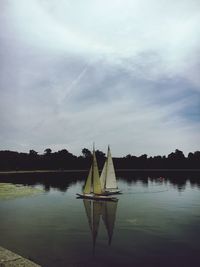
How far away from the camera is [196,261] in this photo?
25.0 m

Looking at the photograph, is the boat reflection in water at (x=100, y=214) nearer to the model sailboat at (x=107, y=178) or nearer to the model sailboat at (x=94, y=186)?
the model sailboat at (x=94, y=186)

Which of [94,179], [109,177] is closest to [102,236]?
→ [94,179]

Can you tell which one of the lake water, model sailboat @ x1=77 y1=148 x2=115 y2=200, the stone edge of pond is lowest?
the lake water

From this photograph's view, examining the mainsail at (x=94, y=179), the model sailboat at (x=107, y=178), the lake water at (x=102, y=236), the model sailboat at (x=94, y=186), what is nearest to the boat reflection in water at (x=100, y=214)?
the lake water at (x=102, y=236)

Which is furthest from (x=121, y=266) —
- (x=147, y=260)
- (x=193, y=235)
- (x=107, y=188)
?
(x=107, y=188)

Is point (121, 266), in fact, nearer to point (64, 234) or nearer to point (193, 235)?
point (64, 234)

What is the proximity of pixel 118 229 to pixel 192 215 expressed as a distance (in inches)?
666

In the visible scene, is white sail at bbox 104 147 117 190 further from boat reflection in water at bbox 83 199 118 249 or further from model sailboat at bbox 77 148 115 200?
boat reflection in water at bbox 83 199 118 249

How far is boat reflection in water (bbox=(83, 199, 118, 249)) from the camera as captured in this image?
1474 inches

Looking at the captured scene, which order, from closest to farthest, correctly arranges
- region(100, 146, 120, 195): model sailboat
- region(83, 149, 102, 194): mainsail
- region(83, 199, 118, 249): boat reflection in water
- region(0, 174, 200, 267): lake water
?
region(0, 174, 200, 267): lake water → region(83, 199, 118, 249): boat reflection in water → region(83, 149, 102, 194): mainsail → region(100, 146, 120, 195): model sailboat

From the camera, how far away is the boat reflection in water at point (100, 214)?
123 feet

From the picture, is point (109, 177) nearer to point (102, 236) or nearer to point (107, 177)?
point (107, 177)

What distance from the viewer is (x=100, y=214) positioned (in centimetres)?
5012

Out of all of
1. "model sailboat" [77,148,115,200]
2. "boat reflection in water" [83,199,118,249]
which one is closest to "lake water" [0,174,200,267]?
"boat reflection in water" [83,199,118,249]
